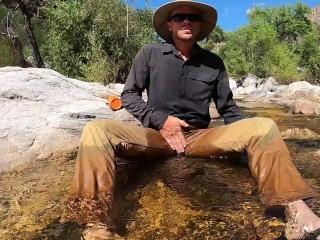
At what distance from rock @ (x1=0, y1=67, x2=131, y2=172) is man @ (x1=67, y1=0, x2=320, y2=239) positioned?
1.28 metres

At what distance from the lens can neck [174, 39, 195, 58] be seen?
3876mm

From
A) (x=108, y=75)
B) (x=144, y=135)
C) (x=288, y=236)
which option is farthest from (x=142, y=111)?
(x=108, y=75)

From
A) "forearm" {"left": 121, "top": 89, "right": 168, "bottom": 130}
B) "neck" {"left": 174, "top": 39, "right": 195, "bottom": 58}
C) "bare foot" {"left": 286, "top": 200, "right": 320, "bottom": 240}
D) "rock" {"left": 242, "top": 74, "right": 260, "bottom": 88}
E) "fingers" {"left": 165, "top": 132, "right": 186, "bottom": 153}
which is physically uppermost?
"neck" {"left": 174, "top": 39, "right": 195, "bottom": 58}

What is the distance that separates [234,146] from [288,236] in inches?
50.1

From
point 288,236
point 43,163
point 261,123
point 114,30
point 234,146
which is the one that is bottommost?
point 43,163

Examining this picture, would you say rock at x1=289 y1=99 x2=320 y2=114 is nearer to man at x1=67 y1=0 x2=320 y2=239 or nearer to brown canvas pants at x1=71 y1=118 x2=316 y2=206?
man at x1=67 y1=0 x2=320 y2=239

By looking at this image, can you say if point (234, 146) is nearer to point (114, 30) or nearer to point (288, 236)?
point (288, 236)

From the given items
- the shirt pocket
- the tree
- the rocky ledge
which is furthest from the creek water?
the tree

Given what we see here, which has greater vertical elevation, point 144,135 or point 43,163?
point 144,135

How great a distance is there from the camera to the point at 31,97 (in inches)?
206

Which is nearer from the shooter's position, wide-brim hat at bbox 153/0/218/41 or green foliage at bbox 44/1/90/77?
wide-brim hat at bbox 153/0/218/41

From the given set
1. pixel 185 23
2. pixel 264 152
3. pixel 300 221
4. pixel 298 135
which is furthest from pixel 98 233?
pixel 298 135

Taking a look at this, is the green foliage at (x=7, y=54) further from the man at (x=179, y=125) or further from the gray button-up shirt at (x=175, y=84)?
the man at (x=179, y=125)

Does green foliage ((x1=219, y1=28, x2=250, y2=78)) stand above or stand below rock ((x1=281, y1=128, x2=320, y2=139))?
above
